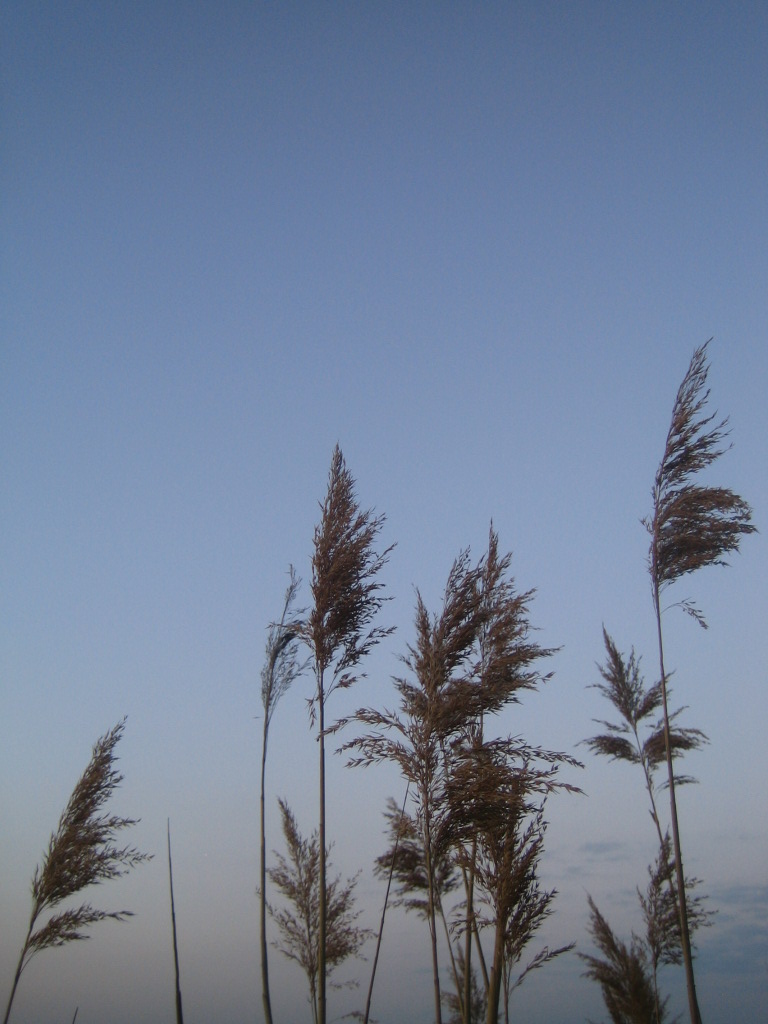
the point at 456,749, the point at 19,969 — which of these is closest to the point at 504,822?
the point at 456,749

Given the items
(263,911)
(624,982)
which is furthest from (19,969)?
(624,982)

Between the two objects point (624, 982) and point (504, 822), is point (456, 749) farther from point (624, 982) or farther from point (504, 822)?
point (624, 982)

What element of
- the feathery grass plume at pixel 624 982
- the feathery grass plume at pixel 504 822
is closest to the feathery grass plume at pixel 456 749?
the feathery grass plume at pixel 504 822

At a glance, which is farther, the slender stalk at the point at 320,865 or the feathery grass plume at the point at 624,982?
the feathery grass plume at the point at 624,982

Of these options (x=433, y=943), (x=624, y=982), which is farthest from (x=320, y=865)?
(x=624, y=982)

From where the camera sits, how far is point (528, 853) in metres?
5.67

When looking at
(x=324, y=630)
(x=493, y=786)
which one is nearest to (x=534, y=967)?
(x=493, y=786)

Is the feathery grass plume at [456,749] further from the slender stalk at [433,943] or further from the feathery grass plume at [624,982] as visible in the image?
the feathery grass plume at [624,982]

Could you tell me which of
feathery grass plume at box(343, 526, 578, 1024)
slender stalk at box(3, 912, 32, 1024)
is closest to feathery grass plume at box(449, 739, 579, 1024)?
feathery grass plume at box(343, 526, 578, 1024)

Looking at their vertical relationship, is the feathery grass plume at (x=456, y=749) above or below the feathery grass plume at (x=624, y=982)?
above

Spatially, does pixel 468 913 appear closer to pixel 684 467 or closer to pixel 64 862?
pixel 64 862

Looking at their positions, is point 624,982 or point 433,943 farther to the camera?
point 624,982

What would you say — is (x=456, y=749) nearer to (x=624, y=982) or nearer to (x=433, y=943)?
(x=433, y=943)

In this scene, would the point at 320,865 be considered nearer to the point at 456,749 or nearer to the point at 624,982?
the point at 456,749
